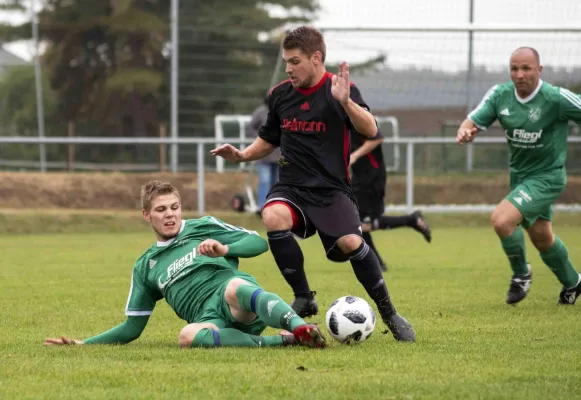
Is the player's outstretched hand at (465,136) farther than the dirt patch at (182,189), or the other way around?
the dirt patch at (182,189)

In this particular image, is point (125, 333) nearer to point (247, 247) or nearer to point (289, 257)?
point (247, 247)

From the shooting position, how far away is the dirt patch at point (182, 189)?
67.2ft

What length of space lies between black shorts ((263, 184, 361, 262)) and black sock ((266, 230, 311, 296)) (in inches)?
3.1

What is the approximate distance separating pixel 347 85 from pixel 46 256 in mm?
7828

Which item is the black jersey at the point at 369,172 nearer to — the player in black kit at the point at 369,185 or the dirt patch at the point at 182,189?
Result: the player in black kit at the point at 369,185

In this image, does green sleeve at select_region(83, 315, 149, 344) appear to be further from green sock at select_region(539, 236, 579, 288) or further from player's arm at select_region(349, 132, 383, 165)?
player's arm at select_region(349, 132, 383, 165)

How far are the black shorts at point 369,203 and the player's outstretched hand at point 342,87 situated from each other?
16.7 ft

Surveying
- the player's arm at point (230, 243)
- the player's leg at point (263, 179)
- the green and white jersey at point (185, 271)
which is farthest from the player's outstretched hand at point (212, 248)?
the player's leg at point (263, 179)

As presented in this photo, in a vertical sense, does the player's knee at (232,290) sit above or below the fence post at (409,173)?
above

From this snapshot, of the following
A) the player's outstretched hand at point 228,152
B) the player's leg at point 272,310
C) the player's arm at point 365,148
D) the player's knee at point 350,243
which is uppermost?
the player's outstretched hand at point 228,152

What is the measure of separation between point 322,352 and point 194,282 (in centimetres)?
88

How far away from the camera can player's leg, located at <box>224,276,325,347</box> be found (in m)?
5.59

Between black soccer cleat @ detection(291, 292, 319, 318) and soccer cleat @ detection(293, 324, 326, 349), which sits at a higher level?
soccer cleat @ detection(293, 324, 326, 349)

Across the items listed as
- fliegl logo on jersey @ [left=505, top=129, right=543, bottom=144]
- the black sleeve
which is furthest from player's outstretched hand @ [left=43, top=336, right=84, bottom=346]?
fliegl logo on jersey @ [left=505, top=129, right=543, bottom=144]
